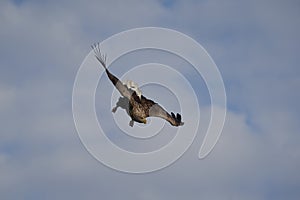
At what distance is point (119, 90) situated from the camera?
4956 centimetres

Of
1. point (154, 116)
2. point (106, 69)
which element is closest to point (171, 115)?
point (154, 116)

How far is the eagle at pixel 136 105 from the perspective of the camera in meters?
49.5

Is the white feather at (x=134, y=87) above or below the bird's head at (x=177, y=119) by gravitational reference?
above

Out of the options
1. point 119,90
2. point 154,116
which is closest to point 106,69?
point 119,90

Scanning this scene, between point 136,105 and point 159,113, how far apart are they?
1933 mm

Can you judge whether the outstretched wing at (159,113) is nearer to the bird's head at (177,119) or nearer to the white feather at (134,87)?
the bird's head at (177,119)

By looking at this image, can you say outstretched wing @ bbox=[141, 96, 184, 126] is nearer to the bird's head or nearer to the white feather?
the bird's head

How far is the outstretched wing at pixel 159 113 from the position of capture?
50.6m

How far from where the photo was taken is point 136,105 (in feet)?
164

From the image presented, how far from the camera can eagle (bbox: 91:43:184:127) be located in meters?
49.5

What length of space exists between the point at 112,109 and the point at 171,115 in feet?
13.2

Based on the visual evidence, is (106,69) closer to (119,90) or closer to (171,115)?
(119,90)

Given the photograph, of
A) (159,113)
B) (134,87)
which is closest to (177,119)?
(159,113)

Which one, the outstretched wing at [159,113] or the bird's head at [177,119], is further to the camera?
the bird's head at [177,119]
